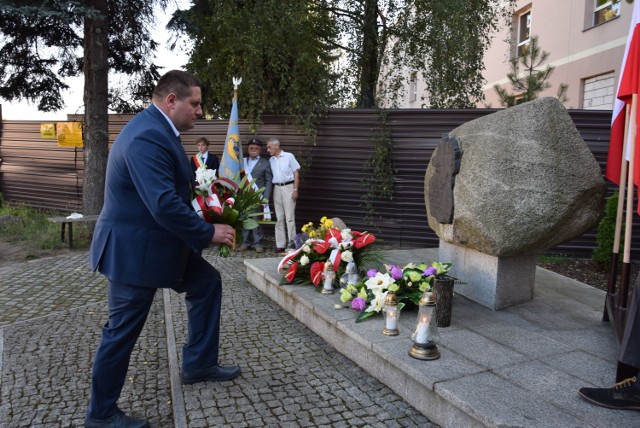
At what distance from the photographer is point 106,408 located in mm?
2916

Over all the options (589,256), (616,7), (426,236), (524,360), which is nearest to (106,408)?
(524,360)

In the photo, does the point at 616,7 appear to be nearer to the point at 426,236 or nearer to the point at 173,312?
the point at 426,236

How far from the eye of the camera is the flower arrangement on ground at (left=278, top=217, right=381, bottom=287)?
199 inches

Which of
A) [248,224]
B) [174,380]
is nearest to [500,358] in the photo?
[248,224]

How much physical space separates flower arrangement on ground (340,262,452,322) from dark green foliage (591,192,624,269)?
3.58 meters

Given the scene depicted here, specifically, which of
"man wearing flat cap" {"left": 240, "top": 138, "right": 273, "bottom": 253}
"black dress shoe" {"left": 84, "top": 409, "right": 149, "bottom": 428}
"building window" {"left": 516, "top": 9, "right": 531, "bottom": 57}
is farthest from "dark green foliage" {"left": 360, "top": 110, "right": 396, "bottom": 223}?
"building window" {"left": 516, "top": 9, "right": 531, "bottom": 57}

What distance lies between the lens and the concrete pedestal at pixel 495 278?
4402 millimetres

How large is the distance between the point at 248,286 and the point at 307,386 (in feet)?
9.44

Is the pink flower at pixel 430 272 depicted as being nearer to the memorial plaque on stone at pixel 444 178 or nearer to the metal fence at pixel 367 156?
the memorial plaque on stone at pixel 444 178

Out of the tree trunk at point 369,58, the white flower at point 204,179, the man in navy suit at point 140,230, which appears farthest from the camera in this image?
the tree trunk at point 369,58

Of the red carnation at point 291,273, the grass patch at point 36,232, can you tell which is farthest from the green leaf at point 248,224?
the grass patch at point 36,232

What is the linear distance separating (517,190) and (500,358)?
1.36 meters

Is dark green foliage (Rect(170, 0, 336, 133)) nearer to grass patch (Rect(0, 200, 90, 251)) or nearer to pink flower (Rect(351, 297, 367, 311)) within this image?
grass patch (Rect(0, 200, 90, 251))

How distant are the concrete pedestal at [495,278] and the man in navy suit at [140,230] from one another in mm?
2517
